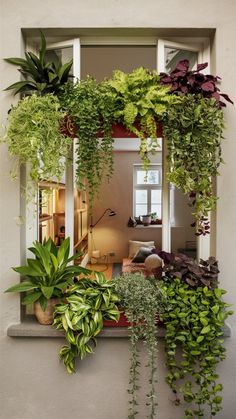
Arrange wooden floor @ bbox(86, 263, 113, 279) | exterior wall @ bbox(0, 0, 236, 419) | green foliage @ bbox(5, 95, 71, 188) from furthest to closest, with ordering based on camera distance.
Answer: wooden floor @ bbox(86, 263, 113, 279)
exterior wall @ bbox(0, 0, 236, 419)
green foliage @ bbox(5, 95, 71, 188)

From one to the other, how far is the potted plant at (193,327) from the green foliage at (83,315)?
0.32m

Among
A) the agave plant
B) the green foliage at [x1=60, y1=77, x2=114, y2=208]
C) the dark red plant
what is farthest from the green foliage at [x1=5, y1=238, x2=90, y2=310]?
the dark red plant

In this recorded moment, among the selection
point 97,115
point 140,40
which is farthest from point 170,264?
point 140,40

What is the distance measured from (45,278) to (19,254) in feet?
0.81

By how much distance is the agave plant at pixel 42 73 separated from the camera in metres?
1.95

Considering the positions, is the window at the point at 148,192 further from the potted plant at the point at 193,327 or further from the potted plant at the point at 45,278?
the potted plant at the point at 45,278

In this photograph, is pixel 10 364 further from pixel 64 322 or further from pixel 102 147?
pixel 102 147

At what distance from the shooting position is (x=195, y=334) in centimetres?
180

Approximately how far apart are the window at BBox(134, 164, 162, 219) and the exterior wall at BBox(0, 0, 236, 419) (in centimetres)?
56

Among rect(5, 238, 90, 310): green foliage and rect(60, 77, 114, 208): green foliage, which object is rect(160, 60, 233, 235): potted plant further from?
rect(5, 238, 90, 310): green foliage

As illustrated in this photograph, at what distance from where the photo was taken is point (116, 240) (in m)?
2.83

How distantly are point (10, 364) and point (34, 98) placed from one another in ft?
5.20

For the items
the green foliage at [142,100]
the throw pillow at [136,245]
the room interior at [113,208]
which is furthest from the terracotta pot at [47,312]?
the green foliage at [142,100]

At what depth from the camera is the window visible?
2498 millimetres
